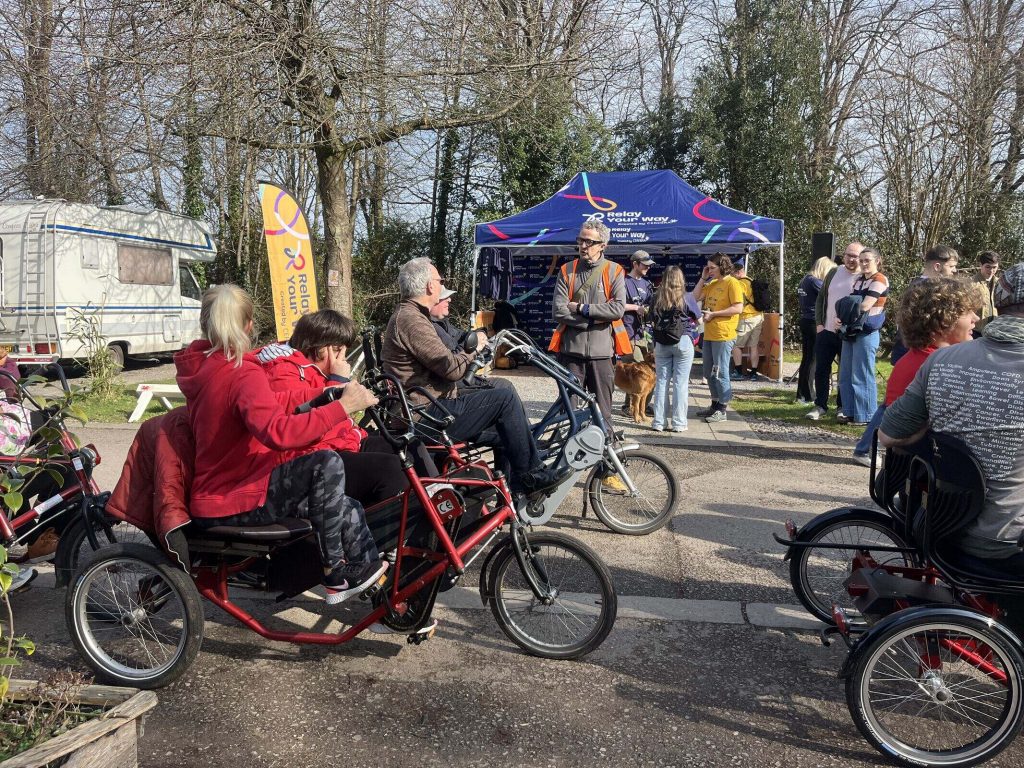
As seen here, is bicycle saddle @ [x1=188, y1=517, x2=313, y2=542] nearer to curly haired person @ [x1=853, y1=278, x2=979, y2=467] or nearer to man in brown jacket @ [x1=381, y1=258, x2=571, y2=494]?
man in brown jacket @ [x1=381, y1=258, x2=571, y2=494]

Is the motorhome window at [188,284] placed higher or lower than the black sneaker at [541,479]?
higher

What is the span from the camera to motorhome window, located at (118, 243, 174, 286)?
585 inches

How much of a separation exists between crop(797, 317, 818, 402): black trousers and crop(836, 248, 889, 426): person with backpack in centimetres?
201

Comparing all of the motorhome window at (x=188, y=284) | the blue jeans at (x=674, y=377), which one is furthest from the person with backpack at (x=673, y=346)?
the motorhome window at (x=188, y=284)

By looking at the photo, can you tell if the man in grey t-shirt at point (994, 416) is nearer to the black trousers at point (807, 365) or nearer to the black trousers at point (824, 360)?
the black trousers at point (824, 360)

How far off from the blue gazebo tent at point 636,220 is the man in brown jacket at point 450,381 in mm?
8273

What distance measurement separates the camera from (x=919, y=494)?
10.2 ft

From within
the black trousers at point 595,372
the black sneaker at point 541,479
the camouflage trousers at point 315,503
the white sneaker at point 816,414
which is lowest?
the white sneaker at point 816,414

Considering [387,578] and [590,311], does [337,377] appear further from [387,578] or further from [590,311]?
[590,311]

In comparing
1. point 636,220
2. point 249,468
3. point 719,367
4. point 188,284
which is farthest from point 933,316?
point 188,284

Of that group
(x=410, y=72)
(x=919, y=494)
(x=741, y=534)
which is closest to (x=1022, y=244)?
(x=410, y=72)

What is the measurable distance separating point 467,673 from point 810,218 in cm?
1697

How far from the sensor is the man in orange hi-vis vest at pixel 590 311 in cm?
585

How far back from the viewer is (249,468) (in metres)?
3.13
